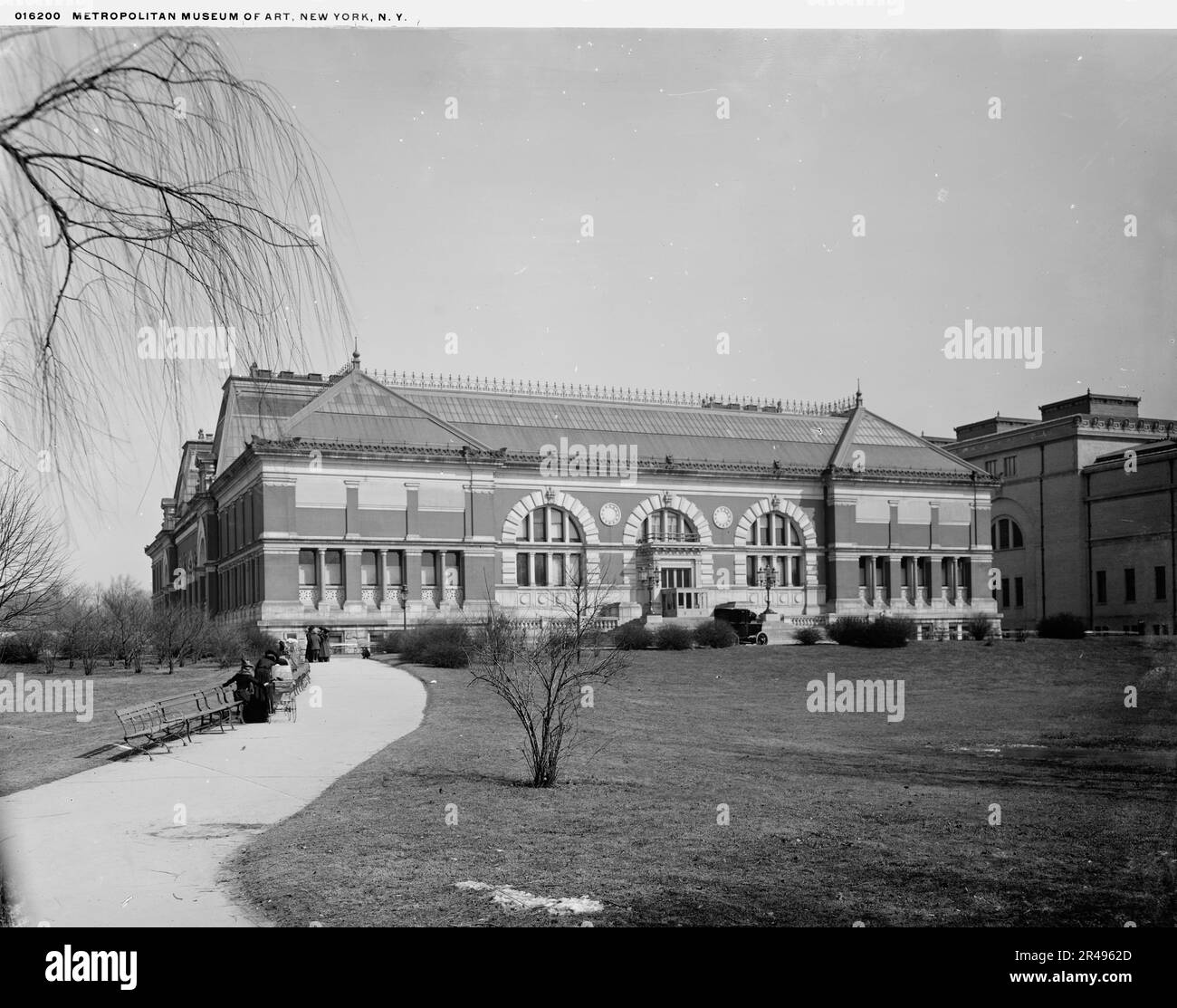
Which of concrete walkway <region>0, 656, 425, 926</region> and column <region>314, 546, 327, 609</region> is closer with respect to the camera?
concrete walkway <region>0, 656, 425, 926</region>

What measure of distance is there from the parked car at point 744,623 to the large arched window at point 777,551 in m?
6.92

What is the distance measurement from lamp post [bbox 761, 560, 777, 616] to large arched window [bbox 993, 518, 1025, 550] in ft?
55.9

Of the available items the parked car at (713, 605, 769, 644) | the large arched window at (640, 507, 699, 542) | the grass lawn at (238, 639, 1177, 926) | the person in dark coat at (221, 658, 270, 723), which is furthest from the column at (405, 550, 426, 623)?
the person in dark coat at (221, 658, 270, 723)

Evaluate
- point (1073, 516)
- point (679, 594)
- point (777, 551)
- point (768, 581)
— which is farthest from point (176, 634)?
point (1073, 516)

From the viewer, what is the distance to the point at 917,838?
10062 mm

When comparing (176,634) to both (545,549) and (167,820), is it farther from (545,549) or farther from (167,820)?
(167,820)

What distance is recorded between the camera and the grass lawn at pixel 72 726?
1380 cm

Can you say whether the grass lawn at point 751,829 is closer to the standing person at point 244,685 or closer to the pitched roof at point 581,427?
the standing person at point 244,685

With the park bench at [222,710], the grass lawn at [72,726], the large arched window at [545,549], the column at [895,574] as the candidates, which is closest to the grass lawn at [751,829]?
the park bench at [222,710]

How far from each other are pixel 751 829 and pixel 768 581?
43.6 metres

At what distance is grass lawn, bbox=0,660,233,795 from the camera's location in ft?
45.3

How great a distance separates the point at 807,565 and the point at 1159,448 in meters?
37.8

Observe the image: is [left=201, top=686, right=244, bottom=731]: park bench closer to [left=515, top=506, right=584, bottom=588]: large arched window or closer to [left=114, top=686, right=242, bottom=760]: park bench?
[left=114, top=686, right=242, bottom=760]: park bench
